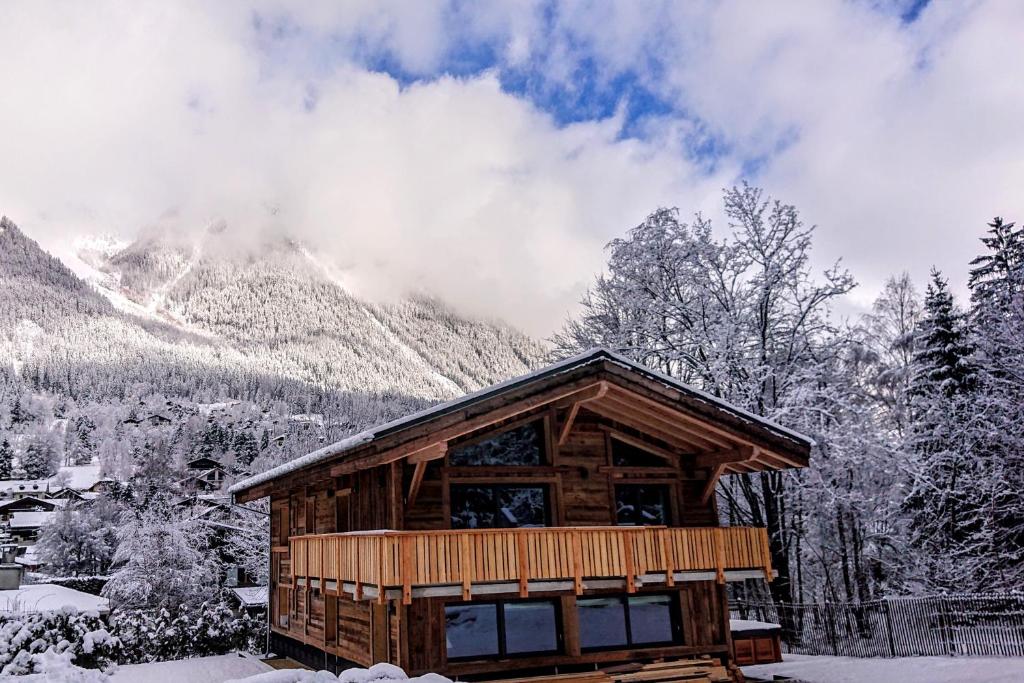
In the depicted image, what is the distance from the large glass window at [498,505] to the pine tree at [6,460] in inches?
4530

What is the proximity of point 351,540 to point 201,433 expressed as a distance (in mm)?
104806

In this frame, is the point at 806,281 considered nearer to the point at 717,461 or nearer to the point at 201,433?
the point at 717,461

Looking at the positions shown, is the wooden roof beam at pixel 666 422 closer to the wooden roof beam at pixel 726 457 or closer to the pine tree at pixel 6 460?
the wooden roof beam at pixel 726 457

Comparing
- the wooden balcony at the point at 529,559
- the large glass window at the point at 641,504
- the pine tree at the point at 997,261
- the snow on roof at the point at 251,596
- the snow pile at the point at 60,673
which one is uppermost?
the pine tree at the point at 997,261

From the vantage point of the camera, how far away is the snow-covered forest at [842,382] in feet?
78.9

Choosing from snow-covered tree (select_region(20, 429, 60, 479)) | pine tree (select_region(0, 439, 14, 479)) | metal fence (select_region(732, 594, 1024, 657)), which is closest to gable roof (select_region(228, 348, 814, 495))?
metal fence (select_region(732, 594, 1024, 657))

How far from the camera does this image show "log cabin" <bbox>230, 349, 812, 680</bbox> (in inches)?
552

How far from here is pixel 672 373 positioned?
28141 millimetres

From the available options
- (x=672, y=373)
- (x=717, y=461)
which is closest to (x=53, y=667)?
(x=717, y=461)

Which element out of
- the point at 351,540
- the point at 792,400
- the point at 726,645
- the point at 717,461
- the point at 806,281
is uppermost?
the point at 806,281

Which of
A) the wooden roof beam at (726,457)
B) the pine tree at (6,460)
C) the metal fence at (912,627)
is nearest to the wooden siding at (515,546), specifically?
the wooden roof beam at (726,457)

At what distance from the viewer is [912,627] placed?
19.8 m

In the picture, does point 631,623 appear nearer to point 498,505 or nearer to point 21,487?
point 498,505

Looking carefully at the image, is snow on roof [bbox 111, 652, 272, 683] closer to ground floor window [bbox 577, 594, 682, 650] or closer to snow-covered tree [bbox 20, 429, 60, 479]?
ground floor window [bbox 577, 594, 682, 650]
